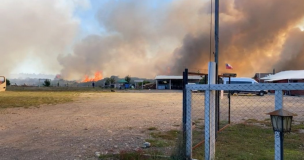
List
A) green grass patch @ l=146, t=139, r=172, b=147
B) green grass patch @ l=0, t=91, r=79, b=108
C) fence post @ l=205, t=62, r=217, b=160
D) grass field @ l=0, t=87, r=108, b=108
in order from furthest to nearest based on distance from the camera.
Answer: grass field @ l=0, t=87, r=108, b=108, green grass patch @ l=0, t=91, r=79, b=108, green grass patch @ l=146, t=139, r=172, b=147, fence post @ l=205, t=62, r=217, b=160

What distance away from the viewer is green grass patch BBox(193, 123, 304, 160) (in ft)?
16.9

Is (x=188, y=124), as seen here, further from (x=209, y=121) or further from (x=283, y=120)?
(x=283, y=120)

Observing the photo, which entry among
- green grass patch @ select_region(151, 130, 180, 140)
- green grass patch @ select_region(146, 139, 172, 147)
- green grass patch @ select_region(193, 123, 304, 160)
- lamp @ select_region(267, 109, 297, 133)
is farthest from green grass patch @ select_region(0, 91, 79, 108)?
lamp @ select_region(267, 109, 297, 133)

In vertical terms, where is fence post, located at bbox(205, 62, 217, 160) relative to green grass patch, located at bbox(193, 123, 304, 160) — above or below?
above

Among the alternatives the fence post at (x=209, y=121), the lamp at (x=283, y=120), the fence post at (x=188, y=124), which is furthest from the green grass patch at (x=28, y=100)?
the lamp at (x=283, y=120)

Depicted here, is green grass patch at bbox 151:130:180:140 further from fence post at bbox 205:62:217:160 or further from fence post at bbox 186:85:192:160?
fence post at bbox 205:62:217:160

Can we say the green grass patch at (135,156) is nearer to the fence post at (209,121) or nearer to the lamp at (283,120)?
the fence post at (209,121)

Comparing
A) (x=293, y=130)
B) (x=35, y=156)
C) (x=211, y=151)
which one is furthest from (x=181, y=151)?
(x=293, y=130)

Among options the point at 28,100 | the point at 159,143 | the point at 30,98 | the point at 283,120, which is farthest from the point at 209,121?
the point at 30,98

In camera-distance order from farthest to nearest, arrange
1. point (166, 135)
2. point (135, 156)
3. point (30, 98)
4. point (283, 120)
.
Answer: point (30, 98), point (166, 135), point (135, 156), point (283, 120)

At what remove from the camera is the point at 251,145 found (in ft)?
19.6

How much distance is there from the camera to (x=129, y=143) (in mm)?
6258

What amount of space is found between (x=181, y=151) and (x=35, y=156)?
3.06 metres

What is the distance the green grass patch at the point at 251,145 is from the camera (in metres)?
5.16
